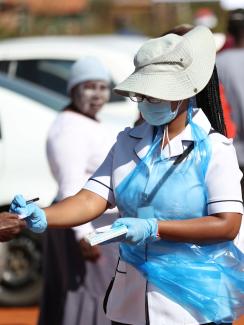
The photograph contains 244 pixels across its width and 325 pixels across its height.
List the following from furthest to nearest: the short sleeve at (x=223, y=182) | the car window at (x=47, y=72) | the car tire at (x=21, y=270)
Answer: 1. the car window at (x=47, y=72)
2. the car tire at (x=21, y=270)
3. the short sleeve at (x=223, y=182)

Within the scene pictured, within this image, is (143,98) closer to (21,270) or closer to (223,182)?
(223,182)

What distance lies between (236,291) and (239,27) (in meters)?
3.46

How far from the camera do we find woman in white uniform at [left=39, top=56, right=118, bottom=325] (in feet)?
18.4

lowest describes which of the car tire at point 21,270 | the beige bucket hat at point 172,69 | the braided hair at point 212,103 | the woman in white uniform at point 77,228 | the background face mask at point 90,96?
the car tire at point 21,270

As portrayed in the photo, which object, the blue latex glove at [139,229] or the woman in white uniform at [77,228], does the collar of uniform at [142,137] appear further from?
the woman in white uniform at [77,228]

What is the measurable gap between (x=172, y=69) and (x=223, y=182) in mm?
420

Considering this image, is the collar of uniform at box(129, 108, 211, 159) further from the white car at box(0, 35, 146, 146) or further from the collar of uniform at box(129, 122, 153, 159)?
the white car at box(0, 35, 146, 146)

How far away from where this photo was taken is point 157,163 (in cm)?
373

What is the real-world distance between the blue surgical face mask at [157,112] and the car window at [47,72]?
20.6 feet

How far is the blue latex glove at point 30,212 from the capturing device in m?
3.65

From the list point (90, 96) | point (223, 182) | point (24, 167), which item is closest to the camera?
point (223, 182)

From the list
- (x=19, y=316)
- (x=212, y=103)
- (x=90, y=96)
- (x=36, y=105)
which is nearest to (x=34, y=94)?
(x=36, y=105)

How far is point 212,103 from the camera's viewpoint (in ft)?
13.1

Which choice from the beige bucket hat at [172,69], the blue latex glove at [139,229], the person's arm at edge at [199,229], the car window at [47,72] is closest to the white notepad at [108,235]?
the blue latex glove at [139,229]
